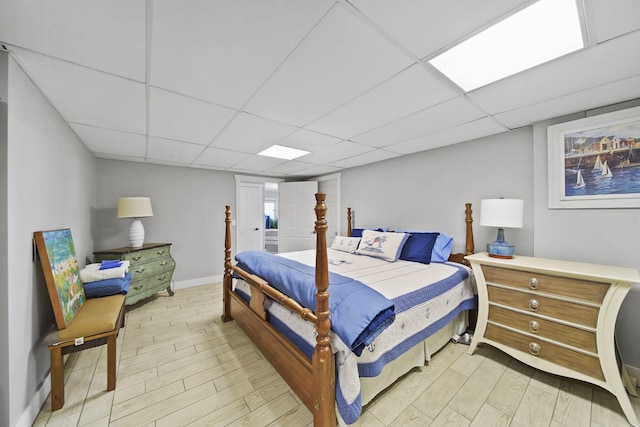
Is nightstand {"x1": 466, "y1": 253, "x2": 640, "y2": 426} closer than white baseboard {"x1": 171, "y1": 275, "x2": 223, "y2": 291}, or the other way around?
nightstand {"x1": 466, "y1": 253, "x2": 640, "y2": 426}

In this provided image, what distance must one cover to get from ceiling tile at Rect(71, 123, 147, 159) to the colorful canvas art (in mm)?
1074

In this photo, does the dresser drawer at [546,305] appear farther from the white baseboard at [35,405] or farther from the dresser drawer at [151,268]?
the dresser drawer at [151,268]

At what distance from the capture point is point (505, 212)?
2.23 metres

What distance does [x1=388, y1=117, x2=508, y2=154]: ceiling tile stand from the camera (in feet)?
7.86

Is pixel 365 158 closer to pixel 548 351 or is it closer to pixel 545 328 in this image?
pixel 545 328

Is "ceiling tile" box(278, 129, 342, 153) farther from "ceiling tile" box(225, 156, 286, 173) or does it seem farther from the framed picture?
the framed picture

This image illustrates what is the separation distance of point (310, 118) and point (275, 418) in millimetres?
2324

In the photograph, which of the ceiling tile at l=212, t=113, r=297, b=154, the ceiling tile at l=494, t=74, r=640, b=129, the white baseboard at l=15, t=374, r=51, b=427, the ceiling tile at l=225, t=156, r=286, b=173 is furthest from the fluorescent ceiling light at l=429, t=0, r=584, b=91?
the white baseboard at l=15, t=374, r=51, b=427

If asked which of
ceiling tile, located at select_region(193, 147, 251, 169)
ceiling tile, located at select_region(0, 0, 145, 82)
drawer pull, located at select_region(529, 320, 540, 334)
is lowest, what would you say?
drawer pull, located at select_region(529, 320, 540, 334)

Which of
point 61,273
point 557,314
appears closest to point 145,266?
point 61,273

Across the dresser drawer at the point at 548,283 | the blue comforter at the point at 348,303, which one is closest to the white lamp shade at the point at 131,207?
the blue comforter at the point at 348,303

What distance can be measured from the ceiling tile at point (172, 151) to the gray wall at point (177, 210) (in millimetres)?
524

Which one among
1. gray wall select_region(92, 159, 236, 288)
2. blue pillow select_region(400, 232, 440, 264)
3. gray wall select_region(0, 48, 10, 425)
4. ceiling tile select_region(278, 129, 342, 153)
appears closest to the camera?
gray wall select_region(0, 48, 10, 425)

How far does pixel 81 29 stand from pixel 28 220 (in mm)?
1257
